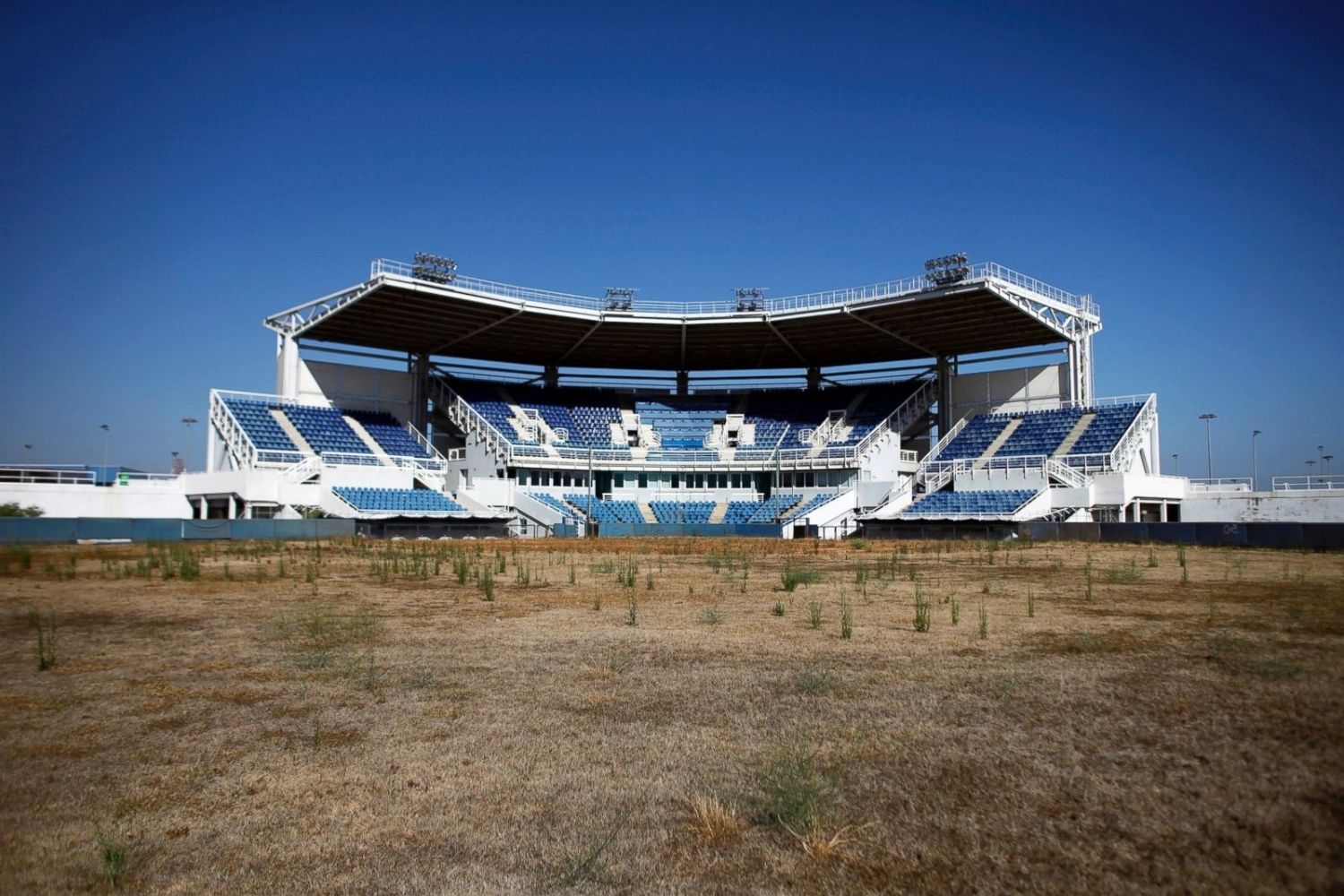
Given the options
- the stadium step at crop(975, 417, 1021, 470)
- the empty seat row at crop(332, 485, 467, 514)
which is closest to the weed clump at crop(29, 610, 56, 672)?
the empty seat row at crop(332, 485, 467, 514)

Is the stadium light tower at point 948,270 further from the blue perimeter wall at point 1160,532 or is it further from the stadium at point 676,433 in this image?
the blue perimeter wall at point 1160,532

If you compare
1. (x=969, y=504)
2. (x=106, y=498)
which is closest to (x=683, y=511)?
(x=969, y=504)

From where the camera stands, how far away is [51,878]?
174 inches

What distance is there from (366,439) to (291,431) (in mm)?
5031

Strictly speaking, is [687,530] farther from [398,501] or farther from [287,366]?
[287,366]

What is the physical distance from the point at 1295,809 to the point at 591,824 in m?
3.76

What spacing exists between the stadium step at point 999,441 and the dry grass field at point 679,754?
43.6 m

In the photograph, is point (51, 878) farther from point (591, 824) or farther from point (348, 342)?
point (348, 342)

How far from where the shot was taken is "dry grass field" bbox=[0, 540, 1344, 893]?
4.43 metres

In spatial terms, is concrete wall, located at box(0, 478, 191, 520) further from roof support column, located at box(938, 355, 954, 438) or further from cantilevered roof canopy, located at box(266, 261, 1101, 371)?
roof support column, located at box(938, 355, 954, 438)

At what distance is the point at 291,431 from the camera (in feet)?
182

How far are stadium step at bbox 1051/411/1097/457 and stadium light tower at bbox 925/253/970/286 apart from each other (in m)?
11.6

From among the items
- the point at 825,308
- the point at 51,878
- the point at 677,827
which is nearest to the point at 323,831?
the point at 51,878

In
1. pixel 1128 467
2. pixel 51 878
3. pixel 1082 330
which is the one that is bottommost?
pixel 51 878
